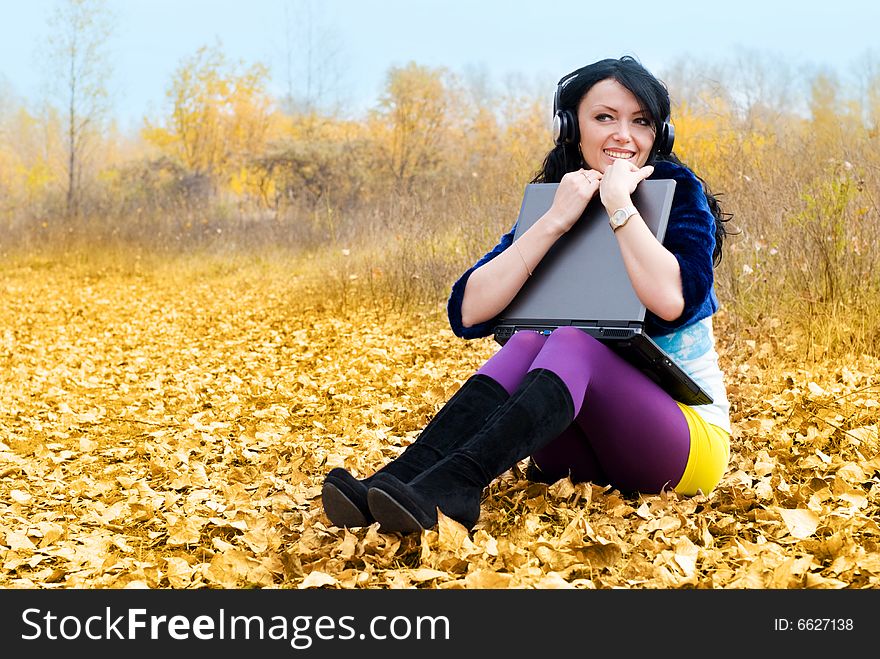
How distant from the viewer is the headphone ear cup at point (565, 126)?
2.54 meters

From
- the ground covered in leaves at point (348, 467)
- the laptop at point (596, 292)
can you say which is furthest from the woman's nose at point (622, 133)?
the ground covered in leaves at point (348, 467)

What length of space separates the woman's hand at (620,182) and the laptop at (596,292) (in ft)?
0.12

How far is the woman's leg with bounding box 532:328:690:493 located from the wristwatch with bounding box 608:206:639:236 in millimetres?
288

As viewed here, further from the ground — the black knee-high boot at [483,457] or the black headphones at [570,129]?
the black headphones at [570,129]

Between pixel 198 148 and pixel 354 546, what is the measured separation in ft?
65.5

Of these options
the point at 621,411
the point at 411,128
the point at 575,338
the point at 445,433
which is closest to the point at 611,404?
the point at 621,411

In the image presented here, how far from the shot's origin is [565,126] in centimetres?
254

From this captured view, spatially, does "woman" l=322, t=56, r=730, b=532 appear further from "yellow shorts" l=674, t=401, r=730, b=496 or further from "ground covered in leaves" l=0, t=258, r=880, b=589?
"ground covered in leaves" l=0, t=258, r=880, b=589

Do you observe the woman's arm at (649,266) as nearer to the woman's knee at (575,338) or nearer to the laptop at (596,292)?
the laptop at (596,292)

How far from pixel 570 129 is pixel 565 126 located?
22mm

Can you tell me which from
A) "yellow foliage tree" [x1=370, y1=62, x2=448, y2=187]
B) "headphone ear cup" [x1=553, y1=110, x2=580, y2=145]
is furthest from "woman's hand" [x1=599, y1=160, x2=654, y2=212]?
"yellow foliage tree" [x1=370, y1=62, x2=448, y2=187]

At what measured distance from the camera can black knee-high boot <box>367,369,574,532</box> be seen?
2090 millimetres

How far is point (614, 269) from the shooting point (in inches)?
90.7

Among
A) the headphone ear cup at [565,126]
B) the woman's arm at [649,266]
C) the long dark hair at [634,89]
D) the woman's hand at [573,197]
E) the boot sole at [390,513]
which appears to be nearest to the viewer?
the boot sole at [390,513]
